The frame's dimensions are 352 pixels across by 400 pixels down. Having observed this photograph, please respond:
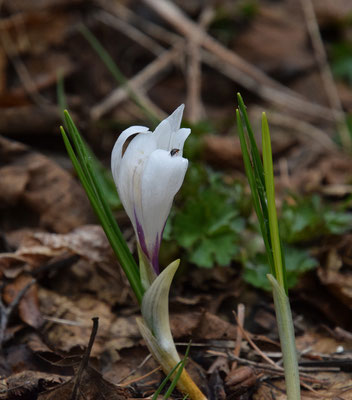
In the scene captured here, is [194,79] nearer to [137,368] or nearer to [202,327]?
[202,327]

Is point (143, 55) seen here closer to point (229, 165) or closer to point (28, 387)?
point (229, 165)

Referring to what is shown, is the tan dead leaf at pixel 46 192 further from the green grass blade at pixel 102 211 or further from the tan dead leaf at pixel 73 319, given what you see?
the green grass blade at pixel 102 211

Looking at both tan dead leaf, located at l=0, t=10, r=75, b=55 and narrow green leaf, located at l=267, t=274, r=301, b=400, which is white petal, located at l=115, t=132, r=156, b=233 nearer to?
narrow green leaf, located at l=267, t=274, r=301, b=400

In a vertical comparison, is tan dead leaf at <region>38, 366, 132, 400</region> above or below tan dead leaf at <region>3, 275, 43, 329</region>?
above

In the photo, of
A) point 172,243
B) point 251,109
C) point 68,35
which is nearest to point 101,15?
point 68,35

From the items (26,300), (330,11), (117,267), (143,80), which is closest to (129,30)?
(143,80)

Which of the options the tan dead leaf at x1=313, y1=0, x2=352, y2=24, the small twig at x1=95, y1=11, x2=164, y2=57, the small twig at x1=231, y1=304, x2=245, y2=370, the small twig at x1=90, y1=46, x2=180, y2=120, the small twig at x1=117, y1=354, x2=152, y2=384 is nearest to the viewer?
the small twig at x1=117, y1=354, x2=152, y2=384

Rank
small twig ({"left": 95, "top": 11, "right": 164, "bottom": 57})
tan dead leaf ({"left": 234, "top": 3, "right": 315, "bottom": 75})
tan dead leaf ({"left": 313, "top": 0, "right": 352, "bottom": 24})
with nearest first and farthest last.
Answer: small twig ({"left": 95, "top": 11, "right": 164, "bottom": 57}), tan dead leaf ({"left": 234, "top": 3, "right": 315, "bottom": 75}), tan dead leaf ({"left": 313, "top": 0, "right": 352, "bottom": 24})

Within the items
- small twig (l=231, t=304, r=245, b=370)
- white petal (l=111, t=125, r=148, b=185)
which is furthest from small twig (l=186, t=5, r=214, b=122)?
white petal (l=111, t=125, r=148, b=185)
